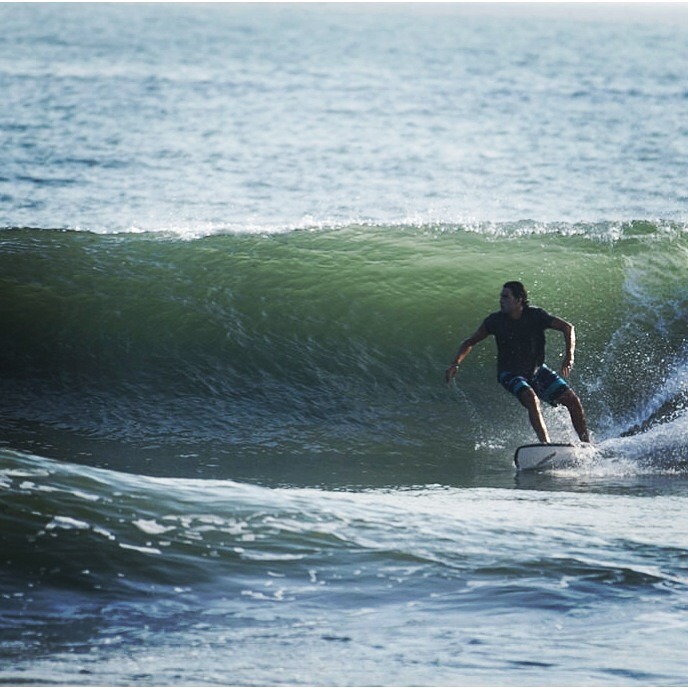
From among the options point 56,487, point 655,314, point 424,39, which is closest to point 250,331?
point 655,314

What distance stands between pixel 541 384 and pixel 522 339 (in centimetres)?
41

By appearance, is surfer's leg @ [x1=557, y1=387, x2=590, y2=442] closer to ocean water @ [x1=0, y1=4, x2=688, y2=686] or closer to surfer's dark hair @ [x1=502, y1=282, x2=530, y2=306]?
ocean water @ [x1=0, y1=4, x2=688, y2=686]

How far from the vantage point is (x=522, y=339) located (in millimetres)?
11320

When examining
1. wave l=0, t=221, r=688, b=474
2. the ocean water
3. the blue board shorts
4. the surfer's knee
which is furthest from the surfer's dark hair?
wave l=0, t=221, r=688, b=474

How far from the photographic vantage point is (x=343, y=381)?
1405 centimetres

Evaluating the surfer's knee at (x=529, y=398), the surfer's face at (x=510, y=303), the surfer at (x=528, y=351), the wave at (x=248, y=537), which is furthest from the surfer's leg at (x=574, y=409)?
the wave at (x=248, y=537)

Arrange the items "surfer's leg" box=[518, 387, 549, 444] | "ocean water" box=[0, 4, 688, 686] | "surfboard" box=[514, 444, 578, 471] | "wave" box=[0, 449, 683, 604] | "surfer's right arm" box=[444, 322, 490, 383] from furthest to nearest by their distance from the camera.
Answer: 1. "surfer's right arm" box=[444, 322, 490, 383]
2. "surfer's leg" box=[518, 387, 549, 444]
3. "surfboard" box=[514, 444, 578, 471]
4. "wave" box=[0, 449, 683, 604]
5. "ocean water" box=[0, 4, 688, 686]

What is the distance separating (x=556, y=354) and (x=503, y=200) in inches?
451

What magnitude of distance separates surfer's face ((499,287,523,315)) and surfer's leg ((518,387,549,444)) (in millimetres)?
660

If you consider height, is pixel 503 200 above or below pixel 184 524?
above

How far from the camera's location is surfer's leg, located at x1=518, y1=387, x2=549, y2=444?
11102mm

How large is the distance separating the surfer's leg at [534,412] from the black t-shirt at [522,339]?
234 mm

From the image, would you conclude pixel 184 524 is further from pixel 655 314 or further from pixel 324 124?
pixel 324 124

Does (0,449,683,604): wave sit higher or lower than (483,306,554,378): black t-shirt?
lower
